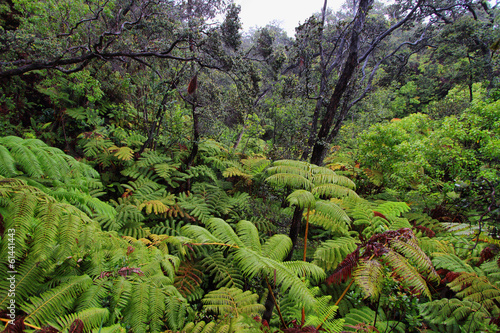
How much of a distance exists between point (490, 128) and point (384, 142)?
181 cm

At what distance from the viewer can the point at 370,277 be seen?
1585 mm

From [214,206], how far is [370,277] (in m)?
2.85

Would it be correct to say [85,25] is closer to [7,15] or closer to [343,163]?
[7,15]

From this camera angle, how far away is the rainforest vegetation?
1454 mm

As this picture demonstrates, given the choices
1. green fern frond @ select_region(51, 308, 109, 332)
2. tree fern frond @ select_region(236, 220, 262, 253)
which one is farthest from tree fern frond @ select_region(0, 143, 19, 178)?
tree fern frond @ select_region(236, 220, 262, 253)

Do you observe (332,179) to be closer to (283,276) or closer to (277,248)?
(277,248)

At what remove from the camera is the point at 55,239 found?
131 cm

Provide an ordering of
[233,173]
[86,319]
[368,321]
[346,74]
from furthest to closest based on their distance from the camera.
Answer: [233,173] → [346,74] → [368,321] → [86,319]

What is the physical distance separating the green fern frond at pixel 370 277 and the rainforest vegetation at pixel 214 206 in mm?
14

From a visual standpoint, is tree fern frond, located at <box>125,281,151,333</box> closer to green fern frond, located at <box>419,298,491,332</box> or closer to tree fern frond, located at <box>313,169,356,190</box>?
tree fern frond, located at <box>313,169,356,190</box>

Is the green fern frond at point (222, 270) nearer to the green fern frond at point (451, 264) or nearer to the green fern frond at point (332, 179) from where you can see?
the green fern frond at point (332, 179)

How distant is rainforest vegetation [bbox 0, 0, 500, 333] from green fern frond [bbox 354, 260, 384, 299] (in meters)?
0.01

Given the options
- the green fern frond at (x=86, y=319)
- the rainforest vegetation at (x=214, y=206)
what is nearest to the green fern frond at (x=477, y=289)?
the rainforest vegetation at (x=214, y=206)

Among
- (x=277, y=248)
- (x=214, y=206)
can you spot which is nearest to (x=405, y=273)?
(x=277, y=248)
